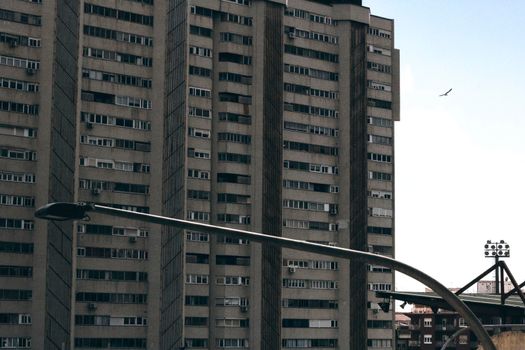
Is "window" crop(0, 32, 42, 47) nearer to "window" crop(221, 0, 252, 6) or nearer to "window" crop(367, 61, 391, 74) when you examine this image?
"window" crop(221, 0, 252, 6)

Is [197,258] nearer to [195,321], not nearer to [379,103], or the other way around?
[195,321]

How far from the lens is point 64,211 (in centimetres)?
1856

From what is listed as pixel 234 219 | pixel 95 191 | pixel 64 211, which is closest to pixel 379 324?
pixel 234 219

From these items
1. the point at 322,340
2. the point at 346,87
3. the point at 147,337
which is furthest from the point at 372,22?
the point at 147,337

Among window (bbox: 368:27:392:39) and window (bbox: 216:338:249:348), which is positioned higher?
window (bbox: 368:27:392:39)

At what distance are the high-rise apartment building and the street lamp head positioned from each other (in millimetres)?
92116

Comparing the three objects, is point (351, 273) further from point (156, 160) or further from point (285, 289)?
point (156, 160)

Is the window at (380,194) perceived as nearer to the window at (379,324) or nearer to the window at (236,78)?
the window at (379,324)

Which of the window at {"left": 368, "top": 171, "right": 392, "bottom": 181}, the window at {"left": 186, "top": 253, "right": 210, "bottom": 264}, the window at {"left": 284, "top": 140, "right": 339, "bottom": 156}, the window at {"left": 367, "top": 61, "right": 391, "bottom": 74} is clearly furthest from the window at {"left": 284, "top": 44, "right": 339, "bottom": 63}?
the window at {"left": 186, "top": 253, "right": 210, "bottom": 264}

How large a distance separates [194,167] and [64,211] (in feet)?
334

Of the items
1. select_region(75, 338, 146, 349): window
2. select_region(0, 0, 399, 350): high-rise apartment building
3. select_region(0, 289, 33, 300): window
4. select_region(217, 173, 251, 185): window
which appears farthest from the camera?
select_region(217, 173, 251, 185): window

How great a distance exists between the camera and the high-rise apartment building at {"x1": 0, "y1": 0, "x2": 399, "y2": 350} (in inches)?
4360

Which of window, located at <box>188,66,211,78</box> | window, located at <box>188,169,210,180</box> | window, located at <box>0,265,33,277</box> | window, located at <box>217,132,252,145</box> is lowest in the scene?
window, located at <box>0,265,33,277</box>

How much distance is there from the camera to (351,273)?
130 metres
